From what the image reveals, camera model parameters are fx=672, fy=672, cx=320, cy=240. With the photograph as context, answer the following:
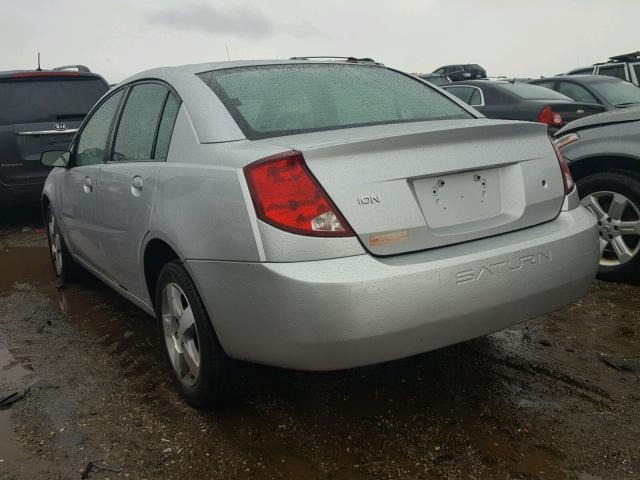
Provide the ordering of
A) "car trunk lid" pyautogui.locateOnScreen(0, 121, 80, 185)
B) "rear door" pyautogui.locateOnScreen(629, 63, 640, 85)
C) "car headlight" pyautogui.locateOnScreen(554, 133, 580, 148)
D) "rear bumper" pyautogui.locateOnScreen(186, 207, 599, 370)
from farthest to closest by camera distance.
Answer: "rear door" pyautogui.locateOnScreen(629, 63, 640, 85) < "car trunk lid" pyautogui.locateOnScreen(0, 121, 80, 185) < "car headlight" pyautogui.locateOnScreen(554, 133, 580, 148) < "rear bumper" pyautogui.locateOnScreen(186, 207, 599, 370)

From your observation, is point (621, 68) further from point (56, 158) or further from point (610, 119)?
point (56, 158)

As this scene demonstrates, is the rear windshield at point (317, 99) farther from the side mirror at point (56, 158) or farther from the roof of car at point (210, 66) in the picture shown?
the side mirror at point (56, 158)

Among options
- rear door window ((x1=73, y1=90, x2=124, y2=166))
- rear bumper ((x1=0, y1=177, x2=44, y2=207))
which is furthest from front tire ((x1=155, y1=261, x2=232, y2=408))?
rear bumper ((x1=0, y1=177, x2=44, y2=207))

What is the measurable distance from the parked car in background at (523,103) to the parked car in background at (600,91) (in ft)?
2.53

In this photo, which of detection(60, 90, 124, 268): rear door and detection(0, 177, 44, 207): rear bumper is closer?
detection(60, 90, 124, 268): rear door

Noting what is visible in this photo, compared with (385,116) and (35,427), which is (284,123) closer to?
(385,116)

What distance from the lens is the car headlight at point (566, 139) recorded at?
15.8 ft

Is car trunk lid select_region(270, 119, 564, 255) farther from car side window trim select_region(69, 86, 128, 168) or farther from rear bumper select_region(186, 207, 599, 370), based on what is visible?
car side window trim select_region(69, 86, 128, 168)

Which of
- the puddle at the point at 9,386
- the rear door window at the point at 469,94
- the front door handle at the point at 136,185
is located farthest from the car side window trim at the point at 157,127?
the rear door window at the point at 469,94

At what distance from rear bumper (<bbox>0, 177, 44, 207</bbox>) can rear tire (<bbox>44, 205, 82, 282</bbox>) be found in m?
2.12

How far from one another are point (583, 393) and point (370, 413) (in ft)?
3.15

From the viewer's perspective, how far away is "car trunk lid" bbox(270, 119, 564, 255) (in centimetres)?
236

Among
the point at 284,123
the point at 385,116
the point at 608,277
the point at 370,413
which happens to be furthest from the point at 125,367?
the point at 608,277

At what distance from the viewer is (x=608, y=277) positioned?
4.57 metres
